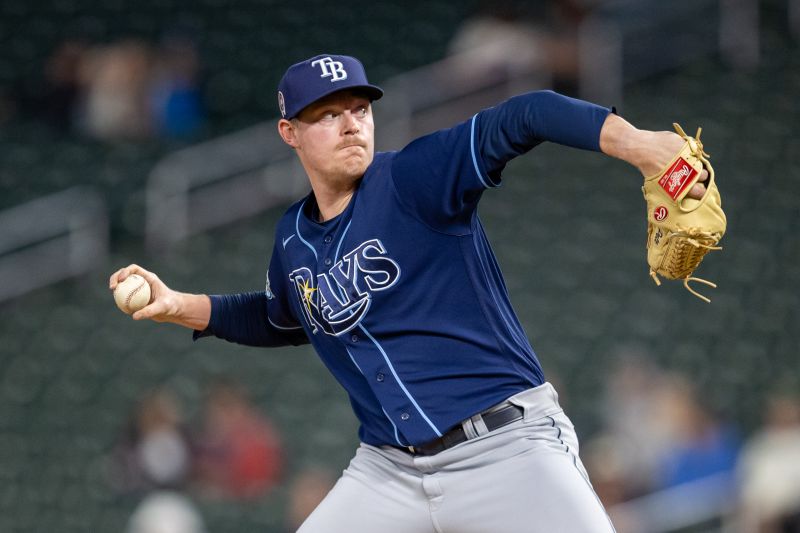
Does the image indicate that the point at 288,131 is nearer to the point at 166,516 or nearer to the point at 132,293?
the point at 132,293

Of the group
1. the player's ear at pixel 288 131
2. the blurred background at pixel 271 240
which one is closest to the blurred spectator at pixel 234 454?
the blurred background at pixel 271 240

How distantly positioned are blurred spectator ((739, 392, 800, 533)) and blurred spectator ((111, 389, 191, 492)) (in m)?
2.98

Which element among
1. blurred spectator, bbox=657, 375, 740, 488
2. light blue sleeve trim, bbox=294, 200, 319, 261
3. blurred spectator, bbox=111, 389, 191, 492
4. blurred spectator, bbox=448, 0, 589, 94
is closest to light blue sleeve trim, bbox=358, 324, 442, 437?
light blue sleeve trim, bbox=294, 200, 319, 261

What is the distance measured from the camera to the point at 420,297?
119 inches

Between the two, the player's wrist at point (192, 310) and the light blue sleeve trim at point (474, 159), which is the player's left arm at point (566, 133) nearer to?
the light blue sleeve trim at point (474, 159)

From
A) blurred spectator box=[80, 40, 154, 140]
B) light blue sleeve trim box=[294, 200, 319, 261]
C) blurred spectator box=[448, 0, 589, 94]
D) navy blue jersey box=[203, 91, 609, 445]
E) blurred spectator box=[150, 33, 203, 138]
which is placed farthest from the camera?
blurred spectator box=[150, 33, 203, 138]

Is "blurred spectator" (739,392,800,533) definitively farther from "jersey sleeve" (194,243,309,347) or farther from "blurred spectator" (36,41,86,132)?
"blurred spectator" (36,41,86,132)

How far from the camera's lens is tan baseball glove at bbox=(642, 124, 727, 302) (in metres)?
2.58

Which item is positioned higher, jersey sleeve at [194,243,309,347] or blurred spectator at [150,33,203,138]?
jersey sleeve at [194,243,309,347]

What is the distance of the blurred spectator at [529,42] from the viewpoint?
8.14 metres

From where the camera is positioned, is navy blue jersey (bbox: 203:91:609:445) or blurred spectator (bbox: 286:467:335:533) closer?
navy blue jersey (bbox: 203:91:609:445)

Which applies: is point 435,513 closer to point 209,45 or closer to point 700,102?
point 700,102

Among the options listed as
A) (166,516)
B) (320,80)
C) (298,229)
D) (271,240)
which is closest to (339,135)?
(320,80)

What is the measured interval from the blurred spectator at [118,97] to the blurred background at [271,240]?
0.02 metres
